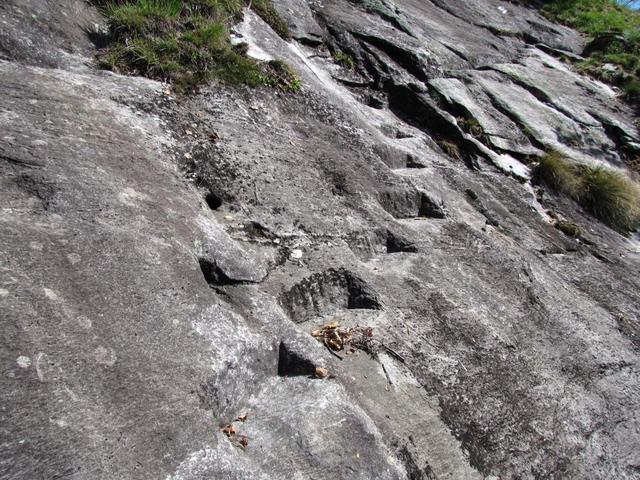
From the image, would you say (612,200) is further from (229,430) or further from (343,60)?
(229,430)

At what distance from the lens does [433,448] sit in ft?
10.5

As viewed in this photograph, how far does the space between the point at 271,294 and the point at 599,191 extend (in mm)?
6474

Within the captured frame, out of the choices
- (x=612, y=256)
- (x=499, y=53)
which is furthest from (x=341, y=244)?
(x=499, y=53)

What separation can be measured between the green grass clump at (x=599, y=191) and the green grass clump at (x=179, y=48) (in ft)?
14.3

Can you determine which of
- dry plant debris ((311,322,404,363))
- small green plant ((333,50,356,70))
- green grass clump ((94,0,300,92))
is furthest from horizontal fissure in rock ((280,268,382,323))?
small green plant ((333,50,356,70))

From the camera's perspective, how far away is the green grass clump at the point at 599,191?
777 cm

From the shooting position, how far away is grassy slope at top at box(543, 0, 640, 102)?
41.7ft

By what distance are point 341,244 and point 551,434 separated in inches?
85.7

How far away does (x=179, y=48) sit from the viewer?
546cm

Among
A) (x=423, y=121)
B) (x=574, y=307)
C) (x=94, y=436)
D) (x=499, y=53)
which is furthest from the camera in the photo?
(x=499, y=53)

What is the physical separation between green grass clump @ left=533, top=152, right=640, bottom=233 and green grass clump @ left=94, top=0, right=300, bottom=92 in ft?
14.3

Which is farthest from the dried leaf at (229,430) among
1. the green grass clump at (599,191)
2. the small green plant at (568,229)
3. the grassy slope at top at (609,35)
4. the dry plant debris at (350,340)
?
the grassy slope at top at (609,35)

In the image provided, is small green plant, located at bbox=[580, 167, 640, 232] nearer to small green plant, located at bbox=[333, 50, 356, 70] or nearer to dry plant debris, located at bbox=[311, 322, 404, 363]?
small green plant, located at bbox=[333, 50, 356, 70]

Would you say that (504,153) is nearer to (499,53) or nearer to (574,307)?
(574,307)
